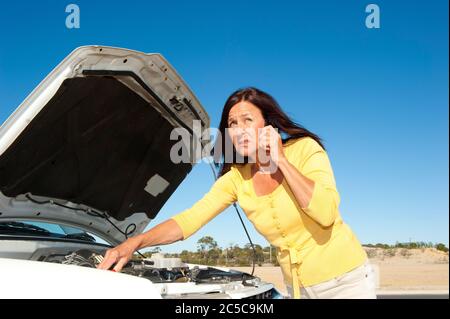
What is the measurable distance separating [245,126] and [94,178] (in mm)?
2203

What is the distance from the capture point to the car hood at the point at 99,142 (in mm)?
3266

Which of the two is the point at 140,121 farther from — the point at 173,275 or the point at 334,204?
the point at 334,204

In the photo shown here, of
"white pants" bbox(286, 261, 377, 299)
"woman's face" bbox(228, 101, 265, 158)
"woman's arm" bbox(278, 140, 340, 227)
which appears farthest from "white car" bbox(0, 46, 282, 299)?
"woman's face" bbox(228, 101, 265, 158)

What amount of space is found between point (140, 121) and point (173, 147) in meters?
0.46

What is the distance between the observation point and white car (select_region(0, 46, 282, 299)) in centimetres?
255

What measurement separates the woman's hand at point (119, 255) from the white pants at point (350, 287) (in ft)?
3.49

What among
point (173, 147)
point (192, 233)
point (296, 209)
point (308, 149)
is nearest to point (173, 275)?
point (192, 233)

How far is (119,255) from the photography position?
9.46 feet

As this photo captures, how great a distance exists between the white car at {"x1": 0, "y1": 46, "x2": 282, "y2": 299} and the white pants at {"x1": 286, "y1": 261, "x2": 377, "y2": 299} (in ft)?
1.49

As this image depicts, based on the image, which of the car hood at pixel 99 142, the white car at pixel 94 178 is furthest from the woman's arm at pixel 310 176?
the car hood at pixel 99 142

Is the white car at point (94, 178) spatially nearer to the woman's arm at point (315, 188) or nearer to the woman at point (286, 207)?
the woman at point (286, 207)
